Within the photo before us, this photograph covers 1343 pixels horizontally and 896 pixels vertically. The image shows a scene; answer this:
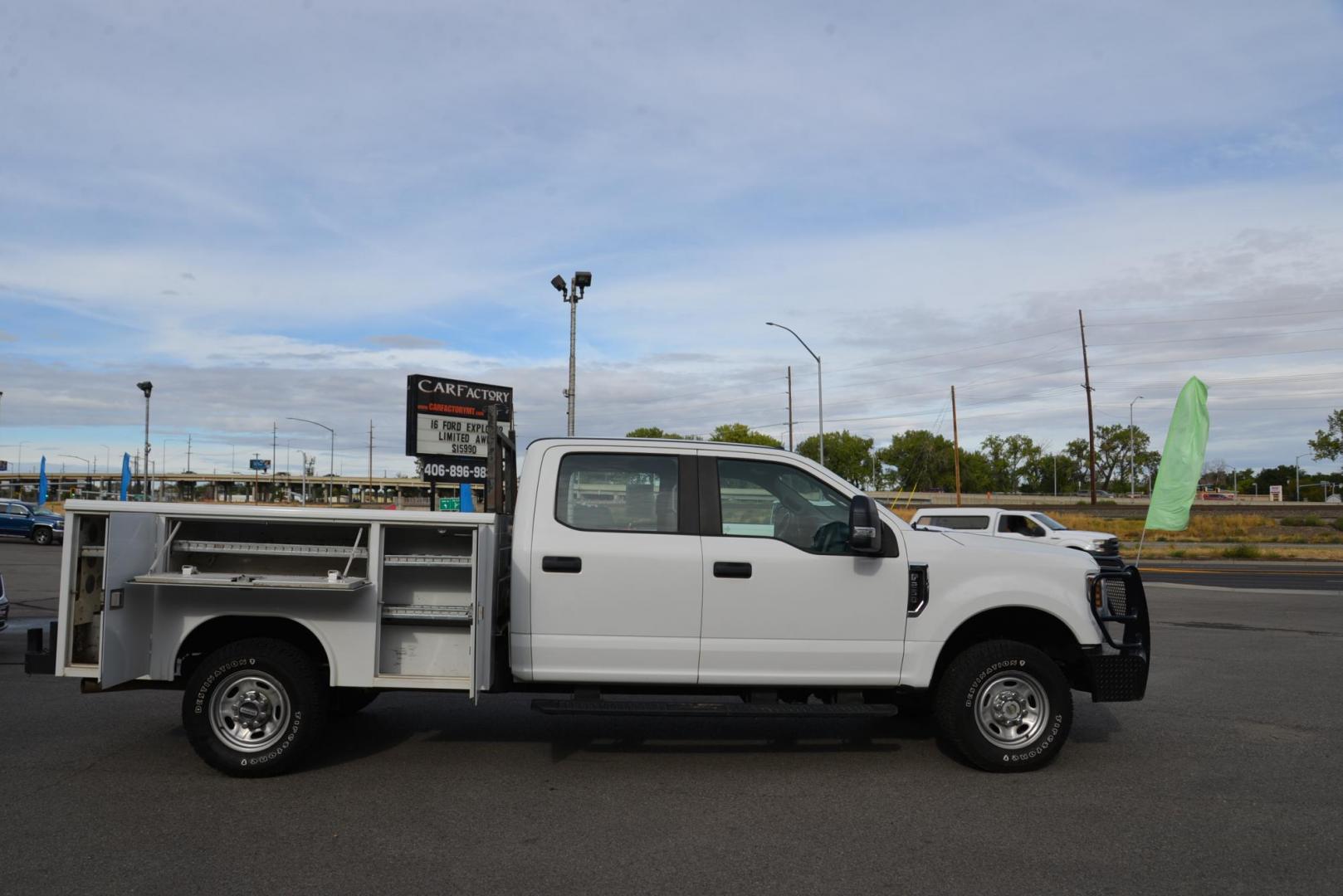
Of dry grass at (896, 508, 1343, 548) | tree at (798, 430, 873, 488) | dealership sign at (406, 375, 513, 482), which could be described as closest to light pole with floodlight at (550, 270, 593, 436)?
dealership sign at (406, 375, 513, 482)

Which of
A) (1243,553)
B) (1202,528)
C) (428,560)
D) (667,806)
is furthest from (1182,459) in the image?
(1202,528)

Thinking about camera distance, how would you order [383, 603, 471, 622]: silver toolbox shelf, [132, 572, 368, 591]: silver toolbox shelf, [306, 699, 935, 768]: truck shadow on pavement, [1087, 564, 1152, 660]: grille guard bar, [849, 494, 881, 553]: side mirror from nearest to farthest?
[132, 572, 368, 591]: silver toolbox shelf → [849, 494, 881, 553]: side mirror → [383, 603, 471, 622]: silver toolbox shelf → [1087, 564, 1152, 660]: grille guard bar → [306, 699, 935, 768]: truck shadow on pavement

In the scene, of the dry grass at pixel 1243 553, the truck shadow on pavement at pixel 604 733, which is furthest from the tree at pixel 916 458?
the truck shadow on pavement at pixel 604 733

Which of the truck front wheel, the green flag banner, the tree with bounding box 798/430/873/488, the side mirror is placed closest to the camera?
the side mirror

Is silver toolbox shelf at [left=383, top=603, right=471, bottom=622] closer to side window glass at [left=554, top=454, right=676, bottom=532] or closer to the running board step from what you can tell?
the running board step

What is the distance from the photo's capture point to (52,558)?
87.2 feet

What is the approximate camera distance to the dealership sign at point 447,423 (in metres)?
26.7

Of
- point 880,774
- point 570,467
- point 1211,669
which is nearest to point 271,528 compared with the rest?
point 570,467

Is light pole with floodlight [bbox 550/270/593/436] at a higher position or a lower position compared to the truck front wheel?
higher

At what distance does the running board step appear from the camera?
6.03m

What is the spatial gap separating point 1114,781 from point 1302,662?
593 centimetres

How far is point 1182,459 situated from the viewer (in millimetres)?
11859

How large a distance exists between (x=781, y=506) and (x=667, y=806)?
77.4 inches

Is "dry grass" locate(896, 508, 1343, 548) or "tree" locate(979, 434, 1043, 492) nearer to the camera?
"dry grass" locate(896, 508, 1343, 548)
